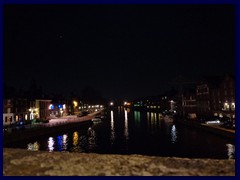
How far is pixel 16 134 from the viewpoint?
45844mm

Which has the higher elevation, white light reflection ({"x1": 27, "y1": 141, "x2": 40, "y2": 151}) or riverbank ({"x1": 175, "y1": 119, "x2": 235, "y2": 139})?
riverbank ({"x1": 175, "y1": 119, "x2": 235, "y2": 139})

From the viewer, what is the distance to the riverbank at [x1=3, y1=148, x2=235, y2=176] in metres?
8.16

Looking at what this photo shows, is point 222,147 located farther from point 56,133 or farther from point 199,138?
point 56,133

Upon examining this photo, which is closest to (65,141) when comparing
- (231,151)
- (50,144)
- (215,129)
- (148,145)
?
(50,144)

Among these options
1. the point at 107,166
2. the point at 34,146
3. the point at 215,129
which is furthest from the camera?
the point at 215,129

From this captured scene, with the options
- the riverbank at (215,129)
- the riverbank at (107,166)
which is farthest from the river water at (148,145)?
the riverbank at (107,166)

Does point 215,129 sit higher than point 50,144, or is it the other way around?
point 215,129

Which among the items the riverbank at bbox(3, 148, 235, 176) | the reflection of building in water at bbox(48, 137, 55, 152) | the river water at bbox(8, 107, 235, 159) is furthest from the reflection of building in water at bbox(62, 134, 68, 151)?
the riverbank at bbox(3, 148, 235, 176)

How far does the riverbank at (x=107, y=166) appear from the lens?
816cm

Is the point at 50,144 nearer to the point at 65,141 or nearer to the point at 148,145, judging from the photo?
the point at 65,141

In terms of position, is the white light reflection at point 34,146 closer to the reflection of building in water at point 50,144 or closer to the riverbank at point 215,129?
the reflection of building in water at point 50,144

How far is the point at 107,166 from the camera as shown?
9008 millimetres

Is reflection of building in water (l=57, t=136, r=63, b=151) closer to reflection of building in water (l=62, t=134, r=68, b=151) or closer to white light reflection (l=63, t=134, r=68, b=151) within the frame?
reflection of building in water (l=62, t=134, r=68, b=151)

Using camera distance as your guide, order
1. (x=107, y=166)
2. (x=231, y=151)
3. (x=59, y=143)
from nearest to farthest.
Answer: (x=107, y=166), (x=231, y=151), (x=59, y=143)
